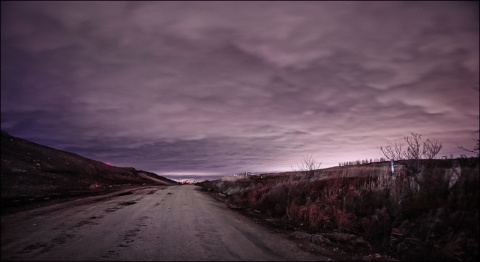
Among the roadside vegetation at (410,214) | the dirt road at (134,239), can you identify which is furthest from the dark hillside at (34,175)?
the roadside vegetation at (410,214)

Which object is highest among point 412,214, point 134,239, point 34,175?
point 34,175

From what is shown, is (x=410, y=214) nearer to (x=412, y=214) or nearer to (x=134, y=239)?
(x=412, y=214)

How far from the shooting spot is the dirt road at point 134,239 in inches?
255

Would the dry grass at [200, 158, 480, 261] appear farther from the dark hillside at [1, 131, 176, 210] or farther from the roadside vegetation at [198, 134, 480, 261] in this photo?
the dark hillside at [1, 131, 176, 210]

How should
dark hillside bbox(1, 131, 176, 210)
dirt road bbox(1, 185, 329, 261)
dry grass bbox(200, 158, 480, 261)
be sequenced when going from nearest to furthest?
dirt road bbox(1, 185, 329, 261), dry grass bbox(200, 158, 480, 261), dark hillside bbox(1, 131, 176, 210)

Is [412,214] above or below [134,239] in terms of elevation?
above

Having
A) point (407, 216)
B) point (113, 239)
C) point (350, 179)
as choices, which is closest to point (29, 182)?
point (113, 239)

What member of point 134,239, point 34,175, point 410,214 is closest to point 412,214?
point 410,214

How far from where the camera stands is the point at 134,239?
791 centimetres

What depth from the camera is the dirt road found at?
21.2ft

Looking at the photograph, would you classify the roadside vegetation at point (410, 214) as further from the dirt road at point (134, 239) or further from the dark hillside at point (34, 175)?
the dark hillside at point (34, 175)

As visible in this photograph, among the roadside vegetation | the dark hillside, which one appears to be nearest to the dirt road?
the roadside vegetation

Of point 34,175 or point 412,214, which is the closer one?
point 412,214

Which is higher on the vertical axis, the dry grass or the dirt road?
the dry grass
